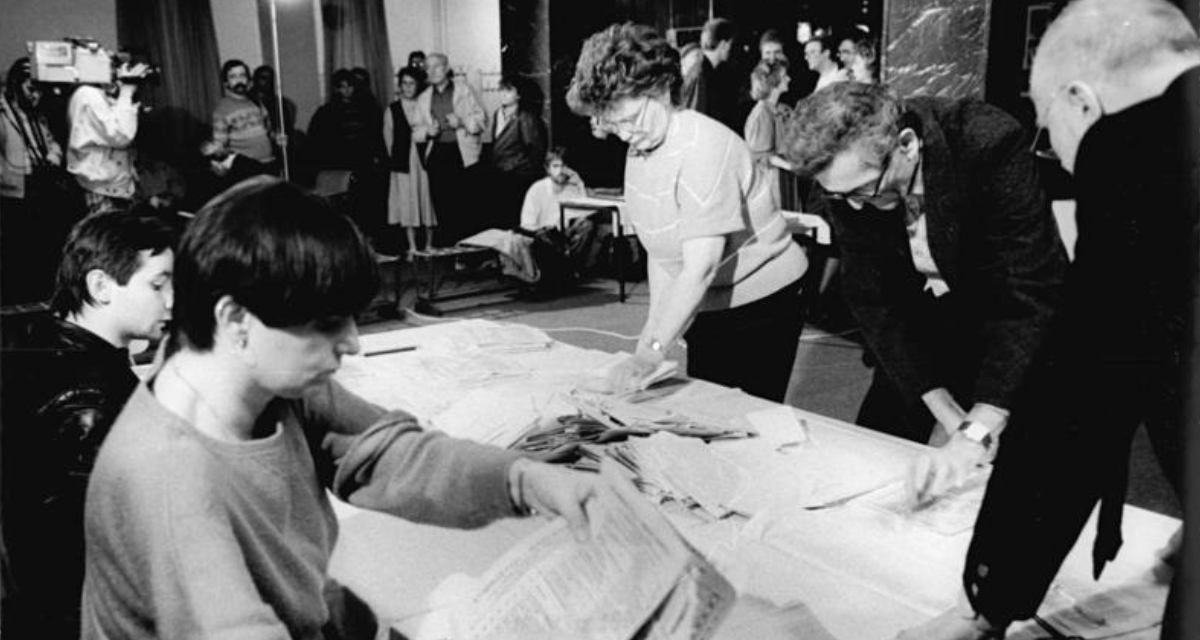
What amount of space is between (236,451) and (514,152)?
7118 mm

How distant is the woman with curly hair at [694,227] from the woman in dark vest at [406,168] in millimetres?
5554

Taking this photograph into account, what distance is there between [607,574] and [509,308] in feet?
18.7

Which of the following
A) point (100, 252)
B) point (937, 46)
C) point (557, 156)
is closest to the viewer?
point (100, 252)

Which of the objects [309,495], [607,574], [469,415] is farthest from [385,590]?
[469,415]

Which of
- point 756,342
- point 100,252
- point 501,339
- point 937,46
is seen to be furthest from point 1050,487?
point 937,46

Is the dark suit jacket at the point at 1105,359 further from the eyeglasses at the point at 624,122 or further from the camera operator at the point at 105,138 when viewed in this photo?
the camera operator at the point at 105,138

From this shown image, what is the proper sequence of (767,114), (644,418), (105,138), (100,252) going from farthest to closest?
1. (767,114)
2. (105,138)
3. (644,418)
4. (100,252)

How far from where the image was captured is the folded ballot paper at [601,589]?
1.01m

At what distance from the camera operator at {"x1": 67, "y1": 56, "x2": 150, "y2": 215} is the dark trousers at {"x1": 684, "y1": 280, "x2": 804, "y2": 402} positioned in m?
4.61

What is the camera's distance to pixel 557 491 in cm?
118

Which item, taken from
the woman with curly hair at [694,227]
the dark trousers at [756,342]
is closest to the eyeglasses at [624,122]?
the woman with curly hair at [694,227]

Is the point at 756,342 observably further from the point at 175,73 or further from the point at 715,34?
the point at 175,73

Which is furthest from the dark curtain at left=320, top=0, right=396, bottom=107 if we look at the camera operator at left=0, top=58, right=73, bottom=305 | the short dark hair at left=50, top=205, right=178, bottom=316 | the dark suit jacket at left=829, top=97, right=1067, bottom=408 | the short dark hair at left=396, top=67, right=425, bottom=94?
the dark suit jacket at left=829, top=97, right=1067, bottom=408

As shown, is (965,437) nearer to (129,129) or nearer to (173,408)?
(173,408)
